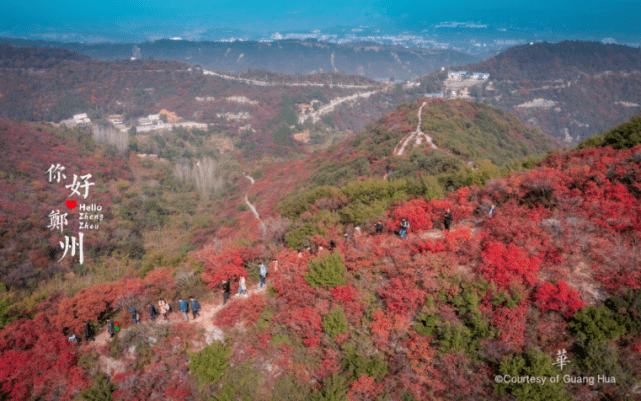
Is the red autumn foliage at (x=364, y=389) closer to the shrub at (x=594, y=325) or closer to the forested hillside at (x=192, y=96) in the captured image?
the shrub at (x=594, y=325)

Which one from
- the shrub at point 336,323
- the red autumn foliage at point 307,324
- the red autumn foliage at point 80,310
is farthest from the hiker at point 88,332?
the shrub at point 336,323

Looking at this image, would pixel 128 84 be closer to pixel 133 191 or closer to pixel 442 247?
pixel 133 191

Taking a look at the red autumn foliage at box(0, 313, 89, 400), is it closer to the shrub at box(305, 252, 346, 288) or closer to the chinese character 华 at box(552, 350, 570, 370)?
the shrub at box(305, 252, 346, 288)

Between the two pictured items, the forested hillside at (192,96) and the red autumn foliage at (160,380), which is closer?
the red autumn foliage at (160,380)

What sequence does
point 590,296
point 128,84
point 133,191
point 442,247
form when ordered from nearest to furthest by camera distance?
1. point 590,296
2. point 442,247
3. point 133,191
4. point 128,84

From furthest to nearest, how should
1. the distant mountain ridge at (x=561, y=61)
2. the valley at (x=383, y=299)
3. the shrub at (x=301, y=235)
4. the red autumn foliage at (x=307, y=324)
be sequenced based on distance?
the distant mountain ridge at (x=561, y=61), the shrub at (x=301, y=235), the red autumn foliage at (x=307, y=324), the valley at (x=383, y=299)

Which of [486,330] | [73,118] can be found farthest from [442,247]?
[73,118]

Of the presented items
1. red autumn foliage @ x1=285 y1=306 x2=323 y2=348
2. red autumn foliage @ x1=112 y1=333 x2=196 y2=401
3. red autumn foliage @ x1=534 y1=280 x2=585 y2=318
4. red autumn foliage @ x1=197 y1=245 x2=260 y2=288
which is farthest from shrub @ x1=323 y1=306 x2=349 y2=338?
red autumn foliage @ x1=534 y1=280 x2=585 y2=318
